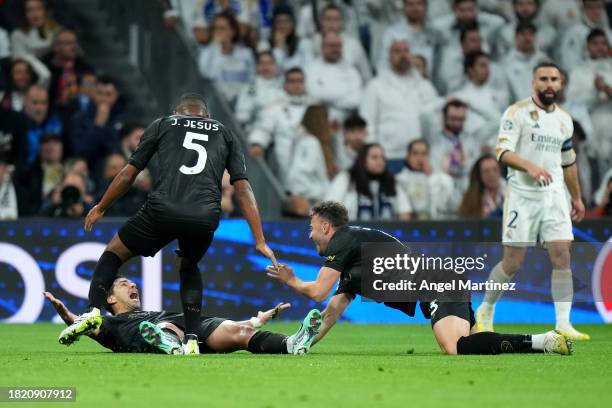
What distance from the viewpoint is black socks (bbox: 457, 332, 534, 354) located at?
30.2 ft

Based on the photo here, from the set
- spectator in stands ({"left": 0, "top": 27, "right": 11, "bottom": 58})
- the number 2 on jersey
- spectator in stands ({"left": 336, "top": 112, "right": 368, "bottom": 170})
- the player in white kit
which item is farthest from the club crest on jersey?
spectator in stands ({"left": 0, "top": 27, "right": 11, "bottom": 58})

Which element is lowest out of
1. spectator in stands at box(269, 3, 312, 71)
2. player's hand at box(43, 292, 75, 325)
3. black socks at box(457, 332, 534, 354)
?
black socks at box(457, 332, 534, 354)

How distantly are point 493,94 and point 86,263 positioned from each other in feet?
19.8

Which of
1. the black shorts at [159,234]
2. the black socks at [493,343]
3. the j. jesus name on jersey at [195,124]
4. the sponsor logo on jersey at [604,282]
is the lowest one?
the sponsor logo on jersey at [604,282]

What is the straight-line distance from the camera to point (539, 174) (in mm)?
11000

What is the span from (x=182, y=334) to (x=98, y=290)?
2.58ft

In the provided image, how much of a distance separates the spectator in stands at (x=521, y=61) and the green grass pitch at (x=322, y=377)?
24.7 ft

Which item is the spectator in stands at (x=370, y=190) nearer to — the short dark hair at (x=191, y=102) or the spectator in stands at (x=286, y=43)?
the spectator in stands at (x=286, y=43)

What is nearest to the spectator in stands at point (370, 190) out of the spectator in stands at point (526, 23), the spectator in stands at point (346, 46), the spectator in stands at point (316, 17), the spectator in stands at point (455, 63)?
the spectator in stands at point (346, 46)

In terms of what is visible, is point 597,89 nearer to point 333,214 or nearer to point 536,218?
point 536,218

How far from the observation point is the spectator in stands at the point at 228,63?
17.4 metres

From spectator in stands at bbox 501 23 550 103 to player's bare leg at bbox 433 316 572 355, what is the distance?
853 centimetres

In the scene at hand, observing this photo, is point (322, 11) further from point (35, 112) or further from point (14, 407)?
point (14, 407)

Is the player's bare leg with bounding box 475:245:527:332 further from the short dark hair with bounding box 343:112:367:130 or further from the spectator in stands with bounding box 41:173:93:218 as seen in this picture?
the spectator in stands with bounding box 41:173:93:218
